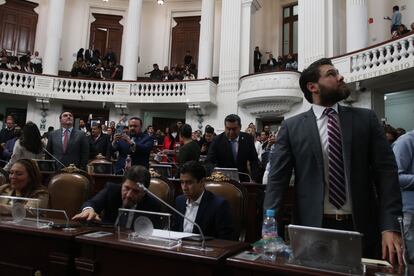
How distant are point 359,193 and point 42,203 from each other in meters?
2.00

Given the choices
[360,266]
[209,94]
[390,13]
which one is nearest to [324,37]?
[390,13]

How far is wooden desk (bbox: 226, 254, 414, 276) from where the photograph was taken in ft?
3.98

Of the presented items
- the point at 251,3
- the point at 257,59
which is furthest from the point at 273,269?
the point at 251,3

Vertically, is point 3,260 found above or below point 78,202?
below

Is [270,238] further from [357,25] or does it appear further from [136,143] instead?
[357,25]

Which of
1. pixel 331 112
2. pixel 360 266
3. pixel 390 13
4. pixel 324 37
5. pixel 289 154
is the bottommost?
pixel 360 266

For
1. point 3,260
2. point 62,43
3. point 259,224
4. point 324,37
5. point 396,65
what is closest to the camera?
point 3,260

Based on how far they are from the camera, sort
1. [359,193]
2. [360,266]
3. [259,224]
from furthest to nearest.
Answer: [259,224] → [359,193] → [360,266]

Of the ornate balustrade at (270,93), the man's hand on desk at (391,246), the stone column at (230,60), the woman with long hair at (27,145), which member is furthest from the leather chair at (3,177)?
the stone column at (230,60)

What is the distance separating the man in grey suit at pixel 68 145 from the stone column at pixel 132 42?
7904 mm

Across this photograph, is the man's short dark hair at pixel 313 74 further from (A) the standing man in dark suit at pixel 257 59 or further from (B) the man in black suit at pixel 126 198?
(A) the standing man in dark suit at pixel 257 59

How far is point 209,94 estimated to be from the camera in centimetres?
1084

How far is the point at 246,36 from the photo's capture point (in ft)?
36.9

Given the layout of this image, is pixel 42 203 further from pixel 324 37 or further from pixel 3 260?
pixel 324 37
